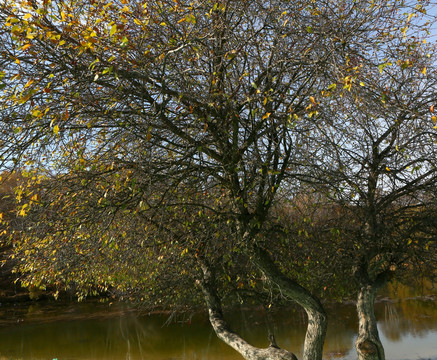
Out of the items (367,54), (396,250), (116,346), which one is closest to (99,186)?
(367,54)

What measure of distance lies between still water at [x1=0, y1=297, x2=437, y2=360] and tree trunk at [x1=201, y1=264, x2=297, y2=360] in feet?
15.5

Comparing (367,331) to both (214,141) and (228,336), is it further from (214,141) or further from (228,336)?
(214,141)

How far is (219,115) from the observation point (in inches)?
245

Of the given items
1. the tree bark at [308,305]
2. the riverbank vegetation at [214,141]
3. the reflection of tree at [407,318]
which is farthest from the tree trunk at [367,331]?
the reflection of tree at [407,318]

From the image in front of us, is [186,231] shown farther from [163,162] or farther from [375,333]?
[375,333]

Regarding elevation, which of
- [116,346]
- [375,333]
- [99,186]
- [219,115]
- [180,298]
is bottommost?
[116,346]

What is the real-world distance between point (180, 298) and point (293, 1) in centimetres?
661

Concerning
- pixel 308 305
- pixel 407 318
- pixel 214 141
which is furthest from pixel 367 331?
pixel 407 318

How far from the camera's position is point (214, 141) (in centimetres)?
649

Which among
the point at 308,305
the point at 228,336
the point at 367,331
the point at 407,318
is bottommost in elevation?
the point at 407,318

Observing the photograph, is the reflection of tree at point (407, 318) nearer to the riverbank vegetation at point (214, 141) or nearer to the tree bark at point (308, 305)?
the riverbank vegetation at point (214, 141)

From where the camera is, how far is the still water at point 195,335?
15641mm

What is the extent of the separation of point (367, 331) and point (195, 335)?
1201cm

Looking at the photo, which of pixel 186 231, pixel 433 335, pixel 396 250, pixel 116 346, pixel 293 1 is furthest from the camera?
pixel 116 346
